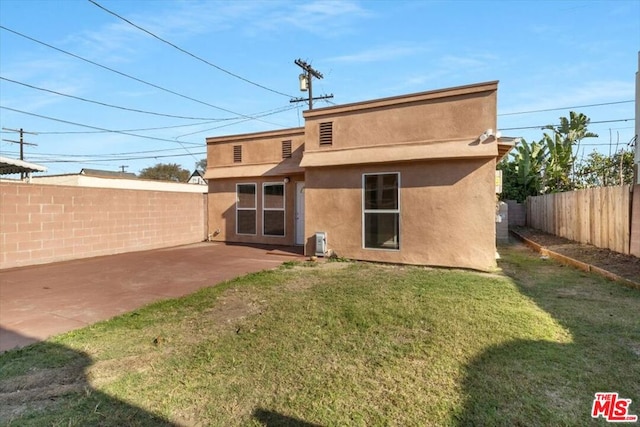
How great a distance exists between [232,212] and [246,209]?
65cm

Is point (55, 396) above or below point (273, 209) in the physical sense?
below

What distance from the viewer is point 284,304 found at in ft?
16.2

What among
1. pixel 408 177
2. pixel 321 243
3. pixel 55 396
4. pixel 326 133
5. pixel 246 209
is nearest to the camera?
pixel 55 396

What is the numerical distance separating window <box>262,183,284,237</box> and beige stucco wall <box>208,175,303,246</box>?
16cm

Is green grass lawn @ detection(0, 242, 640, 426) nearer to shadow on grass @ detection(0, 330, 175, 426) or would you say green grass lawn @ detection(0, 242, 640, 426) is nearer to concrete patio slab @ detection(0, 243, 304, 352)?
shadow on grass @ detection(0, 330, 175, 426)

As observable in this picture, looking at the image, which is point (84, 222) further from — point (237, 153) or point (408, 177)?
point (408, 177)

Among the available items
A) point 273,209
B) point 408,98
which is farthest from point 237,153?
point 408,98

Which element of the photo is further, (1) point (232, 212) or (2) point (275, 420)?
(1) point (232, 212)

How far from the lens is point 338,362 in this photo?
10.4 feet

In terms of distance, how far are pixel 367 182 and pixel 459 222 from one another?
2295mm

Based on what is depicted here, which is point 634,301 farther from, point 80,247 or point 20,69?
point 20,69

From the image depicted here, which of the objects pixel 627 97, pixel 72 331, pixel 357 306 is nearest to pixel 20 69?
pixel 72 331

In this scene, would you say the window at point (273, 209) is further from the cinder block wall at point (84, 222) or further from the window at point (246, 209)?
the cinder block wall at point (84, 222)

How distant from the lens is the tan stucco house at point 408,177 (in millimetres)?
7199
